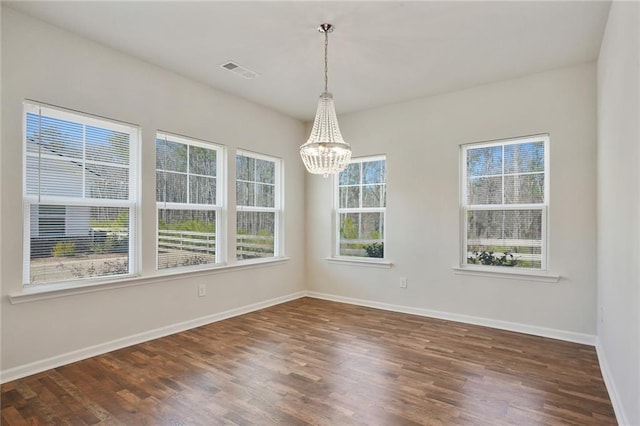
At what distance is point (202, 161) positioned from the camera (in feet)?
13.6

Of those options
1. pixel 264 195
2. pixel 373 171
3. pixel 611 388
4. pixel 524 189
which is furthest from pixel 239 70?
pixel 611 388

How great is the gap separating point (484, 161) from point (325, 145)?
2324 mm

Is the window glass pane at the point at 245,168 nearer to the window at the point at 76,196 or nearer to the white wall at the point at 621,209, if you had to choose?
the window at the point at 76,196

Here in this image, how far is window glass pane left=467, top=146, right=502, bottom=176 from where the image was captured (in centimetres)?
404

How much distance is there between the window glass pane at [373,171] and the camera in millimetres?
4898

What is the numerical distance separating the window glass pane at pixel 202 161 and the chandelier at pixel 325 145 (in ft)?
5.63

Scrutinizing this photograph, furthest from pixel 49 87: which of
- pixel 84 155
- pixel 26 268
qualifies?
pixel 26 268

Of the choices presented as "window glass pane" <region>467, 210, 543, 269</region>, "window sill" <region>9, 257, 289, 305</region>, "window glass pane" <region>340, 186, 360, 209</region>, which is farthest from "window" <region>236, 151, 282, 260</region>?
"window glass pane" <region>467, 210, 543, 269</region>

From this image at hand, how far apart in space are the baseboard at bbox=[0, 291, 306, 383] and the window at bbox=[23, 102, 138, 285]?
0.62 m

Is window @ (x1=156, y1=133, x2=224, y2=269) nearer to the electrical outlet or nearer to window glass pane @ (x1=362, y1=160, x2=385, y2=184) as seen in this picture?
window glass pane @ (x1=362, y1=160, x2=385, y2=184)

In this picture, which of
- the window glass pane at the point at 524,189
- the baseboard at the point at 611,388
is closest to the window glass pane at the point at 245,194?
the window glass pane at the point at 524,189

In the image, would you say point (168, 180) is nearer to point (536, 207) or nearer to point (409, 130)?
point (409, 130)

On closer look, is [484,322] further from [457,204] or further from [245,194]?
[245,194]

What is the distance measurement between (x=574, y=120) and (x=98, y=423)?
4675 millimetres
